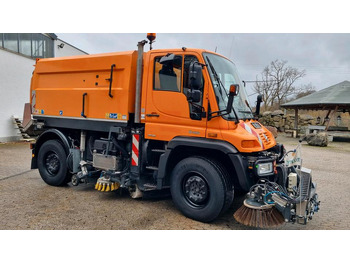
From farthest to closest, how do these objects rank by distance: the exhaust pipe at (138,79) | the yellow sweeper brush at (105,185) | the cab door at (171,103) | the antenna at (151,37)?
the yellow sweeper brush at (105,185) < the antenna at (151,37) < the exhaust pipe at (138,79) < the cab door at (171,103)

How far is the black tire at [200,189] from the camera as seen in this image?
400 centimetres

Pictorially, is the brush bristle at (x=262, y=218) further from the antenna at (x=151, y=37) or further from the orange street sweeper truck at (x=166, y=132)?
the antenna at (x=151, y=37)

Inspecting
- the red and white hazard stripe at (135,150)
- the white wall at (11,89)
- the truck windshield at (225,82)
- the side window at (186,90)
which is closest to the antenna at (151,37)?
the side window at (186,90)

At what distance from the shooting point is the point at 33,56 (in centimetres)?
1552

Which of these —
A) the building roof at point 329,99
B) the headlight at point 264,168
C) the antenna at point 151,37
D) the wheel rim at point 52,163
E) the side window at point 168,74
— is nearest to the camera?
the headlight at point 264,168

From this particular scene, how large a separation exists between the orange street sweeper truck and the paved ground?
28cm

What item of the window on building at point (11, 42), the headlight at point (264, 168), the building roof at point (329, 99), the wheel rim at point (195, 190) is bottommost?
the wheel rim at point (195, 190)

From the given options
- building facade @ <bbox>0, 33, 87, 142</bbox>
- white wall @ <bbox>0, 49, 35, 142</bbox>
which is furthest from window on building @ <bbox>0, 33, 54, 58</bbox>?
white wall @ <bbox>0, 49, 35, 142</bbox>

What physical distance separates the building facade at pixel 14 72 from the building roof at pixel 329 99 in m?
17.4

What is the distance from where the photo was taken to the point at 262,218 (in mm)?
3703

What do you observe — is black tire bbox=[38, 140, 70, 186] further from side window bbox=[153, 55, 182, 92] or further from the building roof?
the building roof

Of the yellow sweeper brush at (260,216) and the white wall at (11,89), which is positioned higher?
the white wall at (11,89)

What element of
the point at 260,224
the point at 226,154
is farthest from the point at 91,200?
the point at 260,224

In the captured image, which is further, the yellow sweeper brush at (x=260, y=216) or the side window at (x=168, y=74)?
the side window at (x=168, y=74)
